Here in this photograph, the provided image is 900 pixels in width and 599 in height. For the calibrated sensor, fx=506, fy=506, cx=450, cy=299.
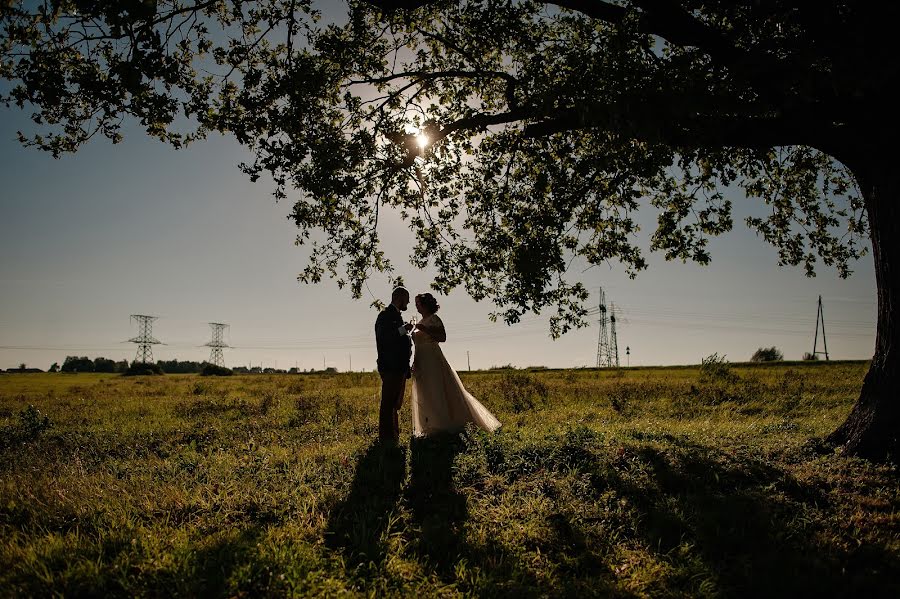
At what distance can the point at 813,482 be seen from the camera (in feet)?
22.3

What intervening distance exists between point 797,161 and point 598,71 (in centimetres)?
923

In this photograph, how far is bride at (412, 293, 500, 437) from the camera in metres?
10.9

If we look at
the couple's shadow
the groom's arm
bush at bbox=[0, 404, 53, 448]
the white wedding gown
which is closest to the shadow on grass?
the couple's shadow

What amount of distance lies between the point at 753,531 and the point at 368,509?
4309 mm

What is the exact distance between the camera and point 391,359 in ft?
33.5

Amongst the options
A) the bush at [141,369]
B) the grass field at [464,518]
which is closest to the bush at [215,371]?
the bush at [141,369]

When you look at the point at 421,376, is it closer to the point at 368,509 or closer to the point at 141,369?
the point at 368,509

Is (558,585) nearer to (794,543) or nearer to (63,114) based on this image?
(794,543)

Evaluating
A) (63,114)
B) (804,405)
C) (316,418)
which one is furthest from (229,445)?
(804,405)

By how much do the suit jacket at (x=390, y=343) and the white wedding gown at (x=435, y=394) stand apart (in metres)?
0.74

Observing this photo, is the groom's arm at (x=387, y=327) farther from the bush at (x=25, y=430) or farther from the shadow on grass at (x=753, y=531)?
the bush at (x=25, y=430)

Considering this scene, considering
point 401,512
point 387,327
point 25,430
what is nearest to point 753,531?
point 401,512

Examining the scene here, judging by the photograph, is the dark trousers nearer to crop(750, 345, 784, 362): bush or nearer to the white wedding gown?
the white wedding gown

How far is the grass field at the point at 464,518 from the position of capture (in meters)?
4.46
